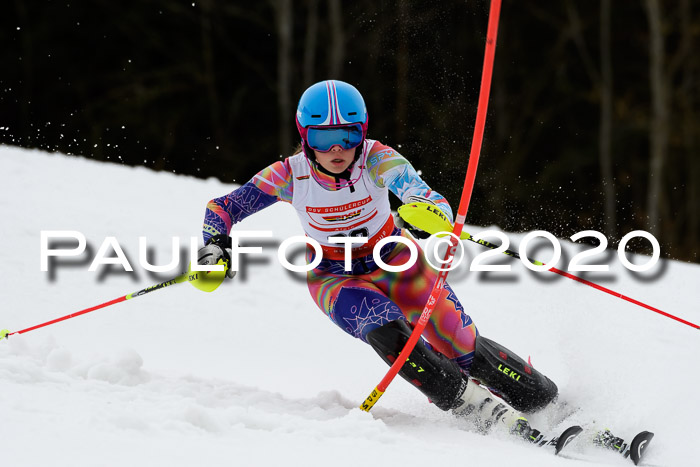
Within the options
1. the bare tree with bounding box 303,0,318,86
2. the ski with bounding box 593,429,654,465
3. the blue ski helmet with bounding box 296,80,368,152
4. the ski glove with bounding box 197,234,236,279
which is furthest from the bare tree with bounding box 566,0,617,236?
the ski glove with bounding box 197,234,236,279

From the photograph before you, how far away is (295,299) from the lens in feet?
18.3

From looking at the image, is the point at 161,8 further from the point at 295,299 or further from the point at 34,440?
the point at 34,440

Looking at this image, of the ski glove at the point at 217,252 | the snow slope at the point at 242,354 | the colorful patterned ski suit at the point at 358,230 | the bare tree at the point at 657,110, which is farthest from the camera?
the bare tree at the point at 657,110

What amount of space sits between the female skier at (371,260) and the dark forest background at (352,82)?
454 inches

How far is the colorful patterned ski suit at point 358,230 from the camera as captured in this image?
337 cm

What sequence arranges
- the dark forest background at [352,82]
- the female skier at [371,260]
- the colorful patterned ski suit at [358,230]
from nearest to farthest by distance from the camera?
1. the female skier at [371,260]
2. the colorful patterned ski suit at [358,230]
3. the dark forest background at [352,82]

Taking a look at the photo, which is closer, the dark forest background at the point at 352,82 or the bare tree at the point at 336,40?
the bare tree at the point at 336,40

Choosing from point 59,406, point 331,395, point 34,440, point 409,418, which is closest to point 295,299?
point 331,395

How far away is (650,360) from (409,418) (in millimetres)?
2090
